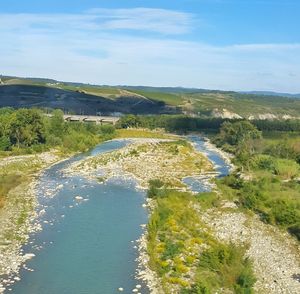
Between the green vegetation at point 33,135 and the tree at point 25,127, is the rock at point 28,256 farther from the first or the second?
the tree at point 25,127

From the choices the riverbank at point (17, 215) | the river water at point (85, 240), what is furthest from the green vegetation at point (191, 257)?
the riverbank at point (17, 215)

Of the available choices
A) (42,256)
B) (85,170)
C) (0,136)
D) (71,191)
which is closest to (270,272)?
(42,256)

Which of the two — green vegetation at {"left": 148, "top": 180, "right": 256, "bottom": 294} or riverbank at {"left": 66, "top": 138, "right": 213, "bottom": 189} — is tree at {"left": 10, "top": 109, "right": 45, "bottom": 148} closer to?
riverbank at {"left": 66, "top": 138, "right": 213, "bottom": 189}

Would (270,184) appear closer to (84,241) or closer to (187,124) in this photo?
(84,241)

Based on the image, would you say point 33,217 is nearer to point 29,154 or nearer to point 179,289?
point 179,289

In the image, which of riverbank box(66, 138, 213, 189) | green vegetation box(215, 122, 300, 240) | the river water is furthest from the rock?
riverbank box(66, 138, 213, 189)

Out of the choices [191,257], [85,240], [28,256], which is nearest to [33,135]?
[85,240]
